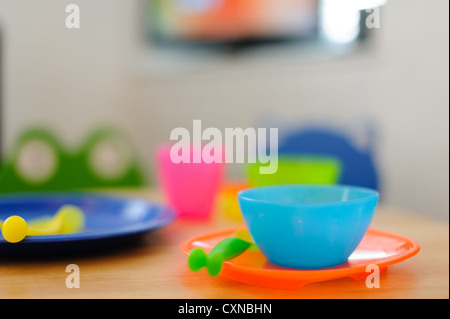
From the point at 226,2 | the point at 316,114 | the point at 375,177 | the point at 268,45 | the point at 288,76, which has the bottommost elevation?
the point at 375,177

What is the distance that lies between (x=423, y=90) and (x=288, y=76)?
3.24ft

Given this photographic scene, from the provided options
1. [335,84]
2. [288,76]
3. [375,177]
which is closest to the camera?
[375,177]

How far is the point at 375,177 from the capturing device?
1.28 meters

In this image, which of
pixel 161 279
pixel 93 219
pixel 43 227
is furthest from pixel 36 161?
pixel 161 279

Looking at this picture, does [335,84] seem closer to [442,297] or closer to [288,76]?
[288,76]

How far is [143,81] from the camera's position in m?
2.23

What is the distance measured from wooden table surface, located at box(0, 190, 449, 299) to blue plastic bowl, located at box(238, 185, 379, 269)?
0.09ft

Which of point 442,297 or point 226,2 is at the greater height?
point 226,2

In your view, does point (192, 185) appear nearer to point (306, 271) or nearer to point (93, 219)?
point (93, 219)

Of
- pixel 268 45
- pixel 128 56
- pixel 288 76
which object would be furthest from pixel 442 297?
pixel 128 56

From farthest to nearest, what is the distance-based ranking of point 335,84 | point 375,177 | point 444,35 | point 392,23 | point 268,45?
point 268,45 < point 335,84 < point 375,177 < point 392,23 < point 444,35

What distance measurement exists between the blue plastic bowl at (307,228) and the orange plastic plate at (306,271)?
0.01 metres

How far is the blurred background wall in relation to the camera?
1812 mm

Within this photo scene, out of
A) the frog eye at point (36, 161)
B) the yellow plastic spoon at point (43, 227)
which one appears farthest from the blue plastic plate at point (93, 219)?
the frog eye at point (36, 161)
